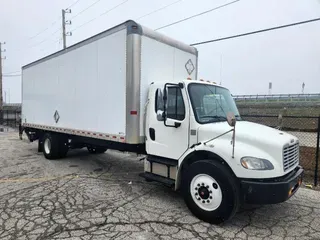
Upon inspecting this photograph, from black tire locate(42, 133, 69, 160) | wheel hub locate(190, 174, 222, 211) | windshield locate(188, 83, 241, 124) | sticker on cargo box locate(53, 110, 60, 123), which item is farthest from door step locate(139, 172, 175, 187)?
black tire locate(42, 133, 69, 160)

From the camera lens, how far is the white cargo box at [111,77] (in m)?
5.31

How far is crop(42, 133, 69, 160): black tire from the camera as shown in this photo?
8664 millimetres

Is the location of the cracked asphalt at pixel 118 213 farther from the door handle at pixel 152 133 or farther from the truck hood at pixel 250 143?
the door handle at pixel 152 133

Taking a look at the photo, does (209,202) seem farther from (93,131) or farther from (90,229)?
(93,131)

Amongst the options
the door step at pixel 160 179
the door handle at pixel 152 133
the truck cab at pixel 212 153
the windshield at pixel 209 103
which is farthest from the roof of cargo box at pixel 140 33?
the door step at pixel 160 179

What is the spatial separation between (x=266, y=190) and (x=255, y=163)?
1.34ft

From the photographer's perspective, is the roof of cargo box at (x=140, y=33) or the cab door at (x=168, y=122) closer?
the cab door at (x=168, y=122)

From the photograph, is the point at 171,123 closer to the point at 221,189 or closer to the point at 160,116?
the point at 160,116

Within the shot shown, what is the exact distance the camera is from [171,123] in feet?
15.7

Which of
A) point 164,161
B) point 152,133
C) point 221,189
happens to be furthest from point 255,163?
point 152,133

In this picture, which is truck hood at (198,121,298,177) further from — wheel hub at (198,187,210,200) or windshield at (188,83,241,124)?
wheel hub at (198,187,210,200)

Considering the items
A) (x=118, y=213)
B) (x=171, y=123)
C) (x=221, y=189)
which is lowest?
(x=118, y=213)

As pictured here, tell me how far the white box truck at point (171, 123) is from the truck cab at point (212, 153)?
2 cm

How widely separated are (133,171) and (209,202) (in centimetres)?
372
